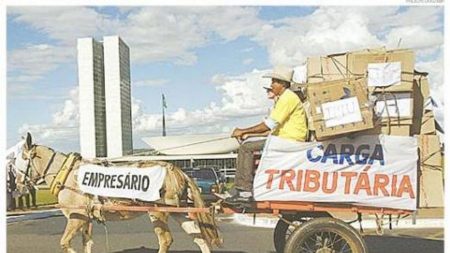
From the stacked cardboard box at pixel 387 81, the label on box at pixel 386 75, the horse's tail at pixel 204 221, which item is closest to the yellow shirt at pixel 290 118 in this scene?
the stacked cardboard box at pixel 387 81

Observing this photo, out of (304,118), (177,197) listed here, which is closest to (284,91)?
(304,118)

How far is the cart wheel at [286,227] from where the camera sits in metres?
5.81

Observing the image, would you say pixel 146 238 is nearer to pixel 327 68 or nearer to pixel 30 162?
pixel 30 162

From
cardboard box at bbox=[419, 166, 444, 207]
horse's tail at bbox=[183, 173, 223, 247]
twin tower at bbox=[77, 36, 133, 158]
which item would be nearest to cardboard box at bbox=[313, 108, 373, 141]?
cardboard box at bbox=[419, 166, 444, 207]

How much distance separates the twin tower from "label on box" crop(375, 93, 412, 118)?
191cm

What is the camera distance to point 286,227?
607cm

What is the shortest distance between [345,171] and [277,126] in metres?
0.59

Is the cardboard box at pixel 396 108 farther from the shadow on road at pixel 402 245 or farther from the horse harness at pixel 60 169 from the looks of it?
the horse harness at pixel 60 169

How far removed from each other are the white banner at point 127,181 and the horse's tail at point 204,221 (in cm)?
26

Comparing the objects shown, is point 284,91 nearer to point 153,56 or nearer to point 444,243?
point 153,56

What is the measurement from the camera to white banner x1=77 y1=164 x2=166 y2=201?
5.94 m

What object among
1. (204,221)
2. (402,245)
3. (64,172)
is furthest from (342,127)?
(64,172)

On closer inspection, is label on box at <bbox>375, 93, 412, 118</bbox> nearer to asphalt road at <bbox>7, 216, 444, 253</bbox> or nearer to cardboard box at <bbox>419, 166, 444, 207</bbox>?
cardboard box at <bbox>419, 166, 444, 207</bbox>

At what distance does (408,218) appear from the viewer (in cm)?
606
